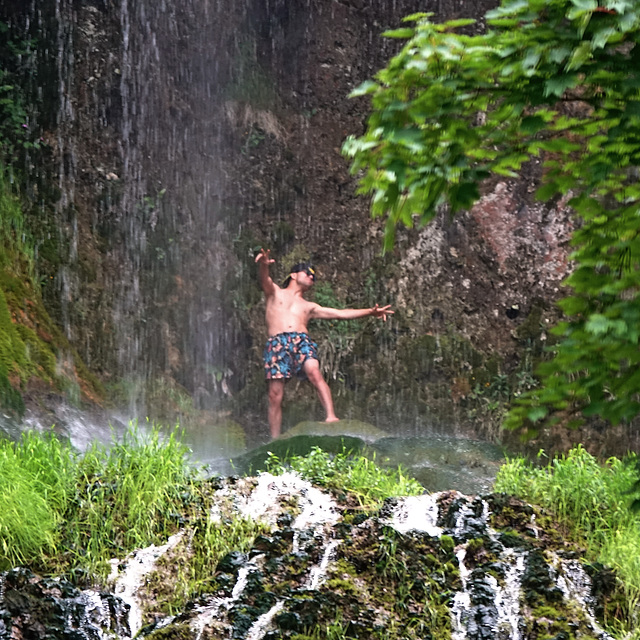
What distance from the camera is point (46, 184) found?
909 cm

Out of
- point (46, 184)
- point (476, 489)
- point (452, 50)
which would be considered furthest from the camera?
point (46, 184)

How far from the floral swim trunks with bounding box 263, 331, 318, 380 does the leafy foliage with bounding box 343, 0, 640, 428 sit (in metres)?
Result: 6.49

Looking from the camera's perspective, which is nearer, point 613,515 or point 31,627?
point 31,627

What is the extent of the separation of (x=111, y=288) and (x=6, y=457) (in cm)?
511

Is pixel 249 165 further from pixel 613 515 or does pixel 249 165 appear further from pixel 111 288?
pixel 613 515

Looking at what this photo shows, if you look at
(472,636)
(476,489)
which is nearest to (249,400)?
(476,489)

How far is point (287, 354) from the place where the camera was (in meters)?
8.34


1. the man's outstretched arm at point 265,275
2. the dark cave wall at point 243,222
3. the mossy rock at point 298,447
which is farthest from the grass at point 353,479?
the dark cave wall at point 243,222

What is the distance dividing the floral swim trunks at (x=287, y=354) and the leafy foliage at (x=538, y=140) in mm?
6486

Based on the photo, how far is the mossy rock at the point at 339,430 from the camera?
8.08 meters

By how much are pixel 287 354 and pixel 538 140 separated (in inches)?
261

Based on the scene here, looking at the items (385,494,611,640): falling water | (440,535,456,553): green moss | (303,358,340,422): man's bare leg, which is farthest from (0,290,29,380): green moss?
(440,535,456,553): green moss

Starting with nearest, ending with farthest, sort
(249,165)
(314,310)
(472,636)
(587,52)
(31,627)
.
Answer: (587,52) → (31,627) → (472,636) → (314,310) → (249,165)

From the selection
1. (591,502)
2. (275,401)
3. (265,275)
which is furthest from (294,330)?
(591,502)
